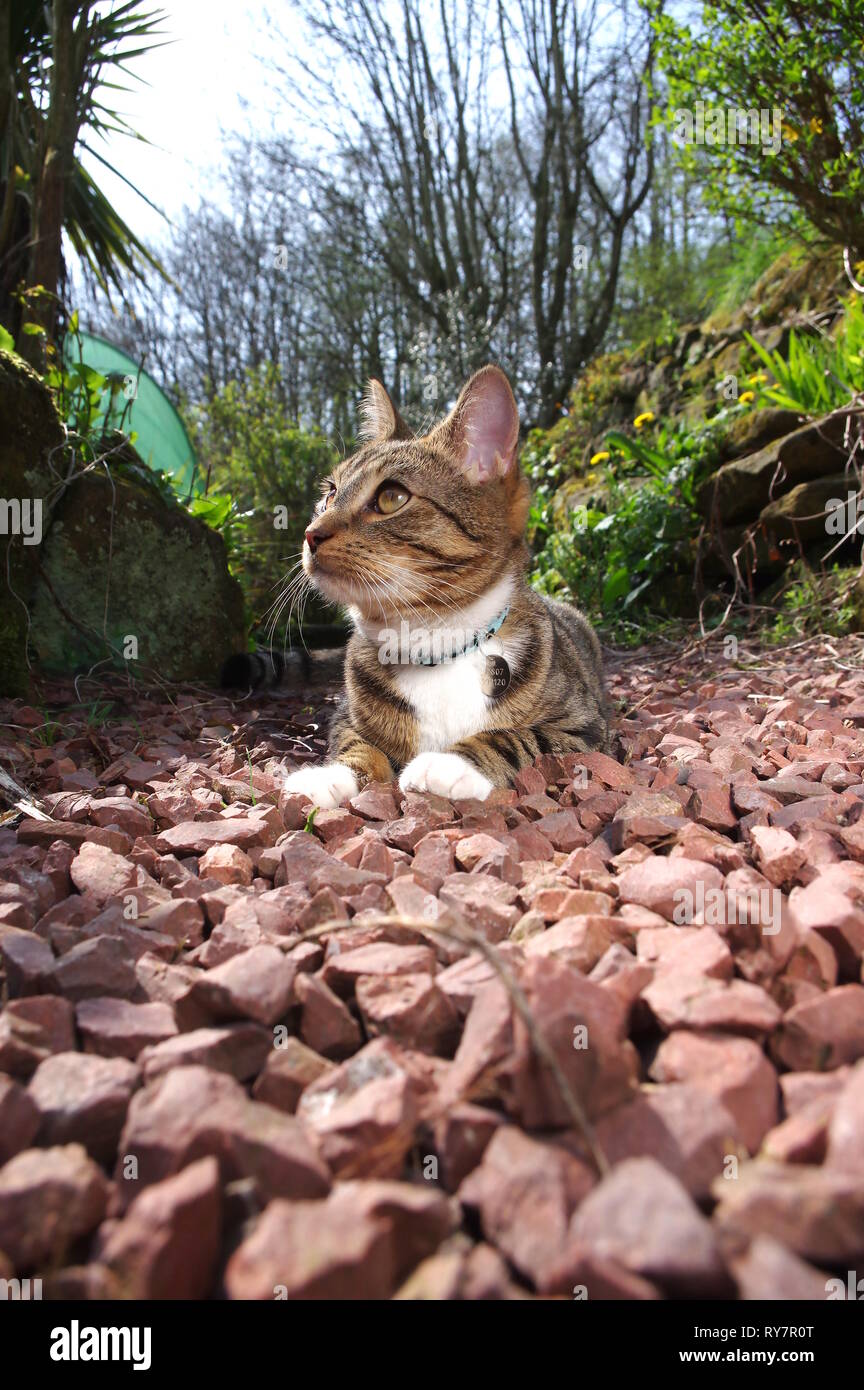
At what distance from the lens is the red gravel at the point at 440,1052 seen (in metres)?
0.84

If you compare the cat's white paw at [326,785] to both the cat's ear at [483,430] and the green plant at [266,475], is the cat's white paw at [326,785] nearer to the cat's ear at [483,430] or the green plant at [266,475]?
the cat's ear at [483,430]

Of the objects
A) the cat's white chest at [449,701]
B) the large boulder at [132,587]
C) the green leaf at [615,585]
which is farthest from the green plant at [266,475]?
the cat's white chest at [449,701]

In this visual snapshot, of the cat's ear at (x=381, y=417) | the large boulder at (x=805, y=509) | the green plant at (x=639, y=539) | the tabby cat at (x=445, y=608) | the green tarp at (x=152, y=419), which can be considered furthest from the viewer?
the green tarp at (x=152, y=419)

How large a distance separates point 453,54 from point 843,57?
8589mm

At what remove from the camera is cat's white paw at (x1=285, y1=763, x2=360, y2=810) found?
8.03 feet

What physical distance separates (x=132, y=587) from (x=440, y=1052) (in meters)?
3.56

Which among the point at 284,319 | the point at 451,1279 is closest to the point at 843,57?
the point at 451,1279

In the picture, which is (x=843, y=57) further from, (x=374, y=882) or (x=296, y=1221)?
(x=296, y=1221)

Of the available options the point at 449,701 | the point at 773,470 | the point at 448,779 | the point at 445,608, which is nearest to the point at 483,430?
the point at 445,608

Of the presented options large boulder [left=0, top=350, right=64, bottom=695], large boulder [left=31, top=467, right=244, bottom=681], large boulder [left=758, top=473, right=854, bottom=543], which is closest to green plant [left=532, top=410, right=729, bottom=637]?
large boulder [left=758, top=473, right=854, bottom=543]

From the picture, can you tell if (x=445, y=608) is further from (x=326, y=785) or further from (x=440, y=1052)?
(x=440, y=1052)

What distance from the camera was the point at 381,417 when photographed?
3490 millimetres

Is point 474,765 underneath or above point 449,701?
underneath

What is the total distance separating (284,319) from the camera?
16.7 meters
